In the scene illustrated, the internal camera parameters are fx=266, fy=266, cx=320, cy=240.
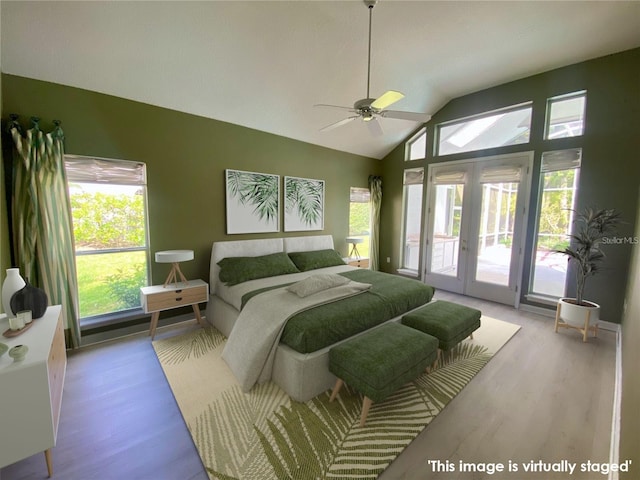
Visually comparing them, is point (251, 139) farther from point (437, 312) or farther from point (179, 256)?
point (437, 312)

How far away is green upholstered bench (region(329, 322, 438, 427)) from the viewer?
1874 millimetres

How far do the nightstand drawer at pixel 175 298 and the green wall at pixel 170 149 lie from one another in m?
0.44

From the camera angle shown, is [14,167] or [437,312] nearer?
[14,167]

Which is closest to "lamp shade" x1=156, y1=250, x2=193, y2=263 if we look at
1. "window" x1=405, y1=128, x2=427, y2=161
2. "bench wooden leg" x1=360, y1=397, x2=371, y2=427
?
"bench wooden leg" x1=360, y1=397, x2=371, y2=427

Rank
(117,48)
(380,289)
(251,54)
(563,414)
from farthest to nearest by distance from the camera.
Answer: (380,289)
(251,54)
(117,48)
(563,414)

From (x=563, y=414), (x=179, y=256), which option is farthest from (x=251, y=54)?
(x=563, y=414)

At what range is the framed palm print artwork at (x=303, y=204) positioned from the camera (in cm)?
457

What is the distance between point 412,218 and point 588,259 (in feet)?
9.43

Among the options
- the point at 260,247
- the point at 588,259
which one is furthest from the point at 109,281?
the point at 588,259

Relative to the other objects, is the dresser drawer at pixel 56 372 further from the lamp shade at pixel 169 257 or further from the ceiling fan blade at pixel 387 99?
the ceiling fan blade at pixel 387 99

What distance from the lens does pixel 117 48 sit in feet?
8.16

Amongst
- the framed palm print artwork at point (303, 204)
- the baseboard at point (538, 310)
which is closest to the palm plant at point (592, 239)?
the baseboard at point (538, 310)

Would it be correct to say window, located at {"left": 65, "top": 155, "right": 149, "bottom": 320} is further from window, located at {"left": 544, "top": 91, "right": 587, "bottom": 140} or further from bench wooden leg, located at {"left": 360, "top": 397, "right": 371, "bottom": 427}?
window, located at {"left": 544, "top": 91, "right": 587, "bottom": 140}

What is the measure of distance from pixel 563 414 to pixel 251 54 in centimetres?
429
